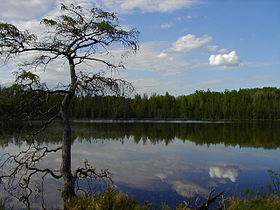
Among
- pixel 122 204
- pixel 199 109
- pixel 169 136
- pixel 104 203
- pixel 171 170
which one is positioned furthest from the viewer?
pixel 199 109

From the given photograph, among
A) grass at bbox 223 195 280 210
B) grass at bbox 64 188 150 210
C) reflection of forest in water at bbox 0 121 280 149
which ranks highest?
grass at bbox 64 188 150 210

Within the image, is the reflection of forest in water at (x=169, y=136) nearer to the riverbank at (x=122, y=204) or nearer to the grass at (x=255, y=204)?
the riverbank at (x=122, y=204)

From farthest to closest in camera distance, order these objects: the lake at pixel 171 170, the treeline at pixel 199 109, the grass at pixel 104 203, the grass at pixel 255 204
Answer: the treeline at pixel 199 109, the lake at pixel 171 170, the grass at pixel 255 204, the grass at pixel 104 203

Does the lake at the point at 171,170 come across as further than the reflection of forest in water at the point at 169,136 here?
No

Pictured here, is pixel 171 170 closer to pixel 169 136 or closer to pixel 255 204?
pixel 255 204

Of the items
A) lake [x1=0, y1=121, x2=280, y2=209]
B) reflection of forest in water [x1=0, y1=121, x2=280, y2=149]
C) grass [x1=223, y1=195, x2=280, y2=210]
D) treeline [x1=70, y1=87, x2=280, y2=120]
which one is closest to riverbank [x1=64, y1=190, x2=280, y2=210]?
grass [x1=223, y1=195, x2=280, y2=210]

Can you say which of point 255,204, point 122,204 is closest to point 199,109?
point 255,204

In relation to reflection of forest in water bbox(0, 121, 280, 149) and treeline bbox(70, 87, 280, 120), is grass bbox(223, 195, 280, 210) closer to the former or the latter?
reflection of forest in water bbox(0, 121, 280, 149)

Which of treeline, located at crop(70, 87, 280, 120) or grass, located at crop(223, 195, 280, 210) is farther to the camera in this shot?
treeline, located at crop(70, 87, 280, 120)

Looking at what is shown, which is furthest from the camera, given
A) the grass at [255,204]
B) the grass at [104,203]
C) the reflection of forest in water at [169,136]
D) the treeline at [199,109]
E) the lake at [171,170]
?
the treeline at [199,109]

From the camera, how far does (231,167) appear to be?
15734 mm

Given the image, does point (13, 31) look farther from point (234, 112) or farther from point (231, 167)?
point (234, 112)

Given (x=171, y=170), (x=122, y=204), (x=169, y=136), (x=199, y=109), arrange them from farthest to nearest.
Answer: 1. (x=199, y=109)
2. (x=169, y=136)
3. (x=171, y=170)
4. (x=122, y=204)

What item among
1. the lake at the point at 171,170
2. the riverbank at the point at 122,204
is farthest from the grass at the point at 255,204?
the lake at the point at 171,170
